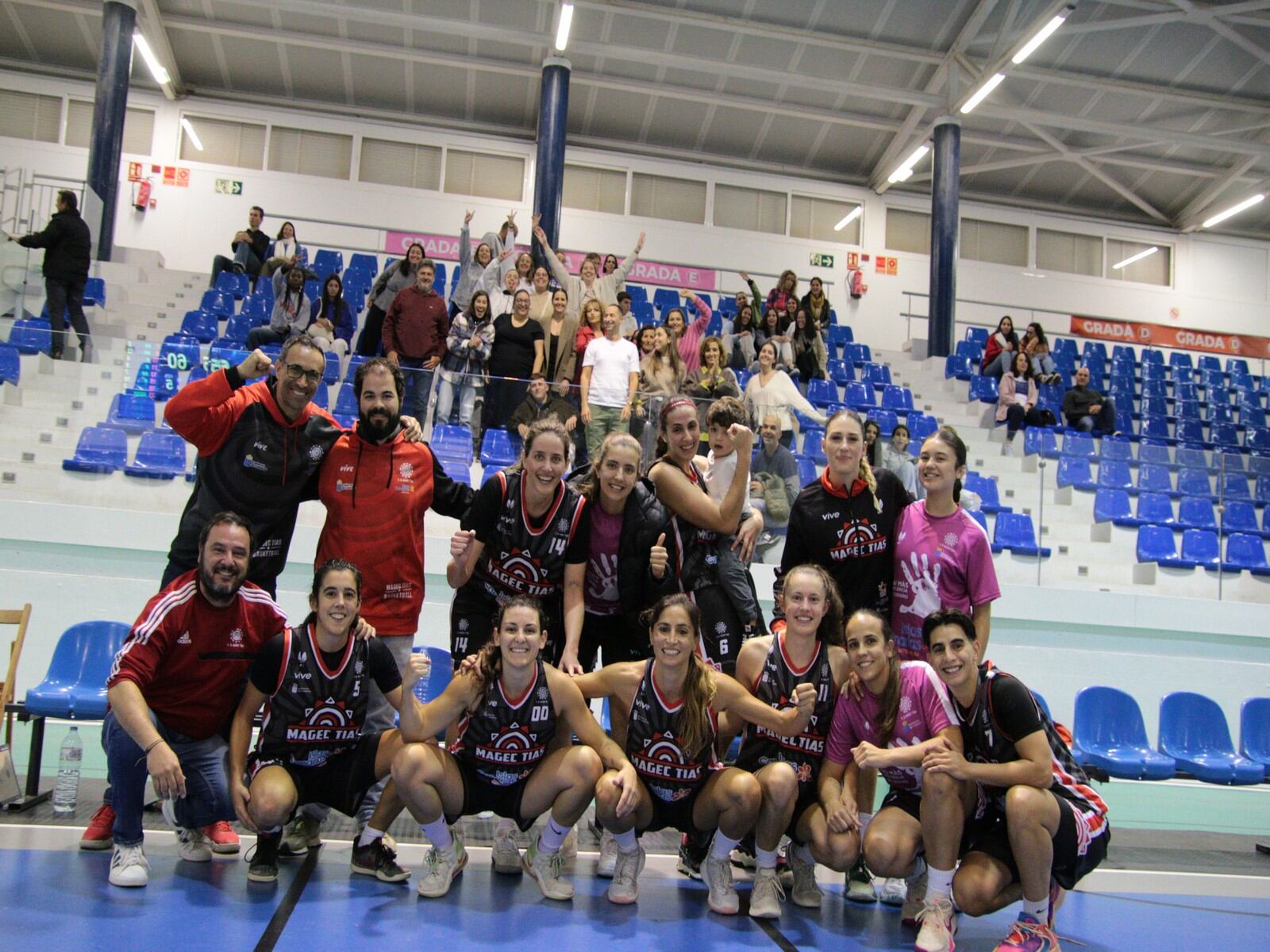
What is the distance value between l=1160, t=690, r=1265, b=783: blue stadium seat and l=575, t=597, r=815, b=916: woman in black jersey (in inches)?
115

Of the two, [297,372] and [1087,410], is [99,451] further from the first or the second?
[1087,410]

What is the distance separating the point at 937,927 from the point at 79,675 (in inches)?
147

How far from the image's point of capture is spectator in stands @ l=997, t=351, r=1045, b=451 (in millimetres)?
11547

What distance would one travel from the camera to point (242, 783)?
11.3 feet

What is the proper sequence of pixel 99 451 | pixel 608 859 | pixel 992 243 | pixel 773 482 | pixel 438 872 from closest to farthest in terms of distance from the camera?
1. pixel 438 872
2. pixel 608 859
3. pixel 773 482
4. pixel 99 451
5. pixel 992 243

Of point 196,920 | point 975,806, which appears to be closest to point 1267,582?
point 975,806

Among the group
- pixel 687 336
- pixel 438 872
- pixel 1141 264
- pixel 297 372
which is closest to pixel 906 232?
pixel 1141 264

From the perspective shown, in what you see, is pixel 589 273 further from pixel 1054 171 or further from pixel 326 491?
pixel 1054 171

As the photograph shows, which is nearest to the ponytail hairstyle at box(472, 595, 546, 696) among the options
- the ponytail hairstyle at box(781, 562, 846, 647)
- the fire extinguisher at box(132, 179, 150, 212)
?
the ponytail hairstyle at box(781, 562, 846, 647)

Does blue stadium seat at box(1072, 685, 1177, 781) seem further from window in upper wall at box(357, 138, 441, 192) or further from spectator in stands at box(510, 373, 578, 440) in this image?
window in upper wall at box(357, 138, 441, 192)

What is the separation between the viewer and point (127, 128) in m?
15.3

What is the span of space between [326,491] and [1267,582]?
832 cm

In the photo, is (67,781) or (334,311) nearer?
(67,781)

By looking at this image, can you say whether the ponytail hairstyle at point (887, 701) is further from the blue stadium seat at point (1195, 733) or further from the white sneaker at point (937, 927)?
the blue stadium seat at point (1195, 733)
